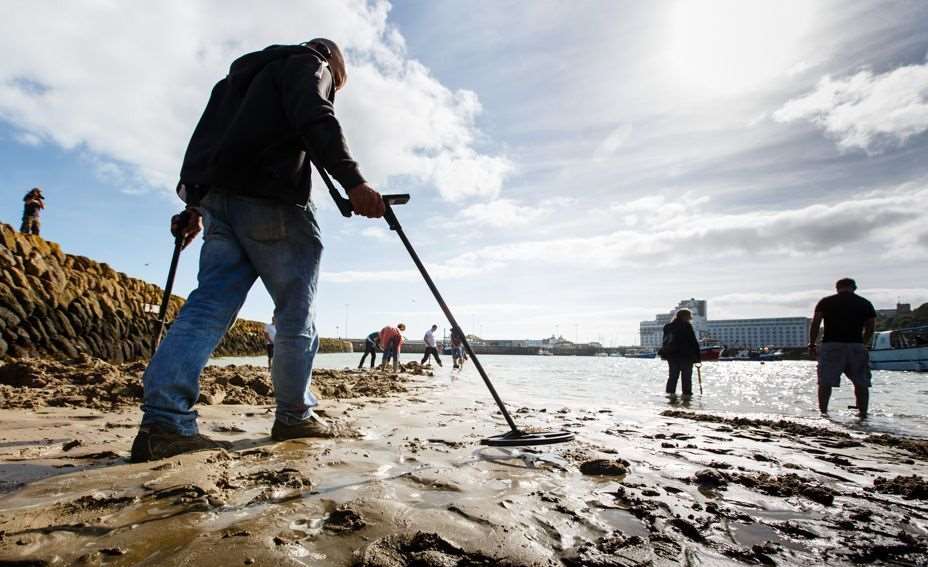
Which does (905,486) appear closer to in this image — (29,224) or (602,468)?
(602,468)

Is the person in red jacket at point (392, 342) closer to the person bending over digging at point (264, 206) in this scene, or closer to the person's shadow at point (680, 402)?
the person's shadow at point (680, 402)

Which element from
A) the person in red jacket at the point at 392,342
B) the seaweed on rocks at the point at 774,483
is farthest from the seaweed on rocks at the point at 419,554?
the person in red jacket at the point at 392,342

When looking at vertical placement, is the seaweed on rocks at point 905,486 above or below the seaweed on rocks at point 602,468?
below

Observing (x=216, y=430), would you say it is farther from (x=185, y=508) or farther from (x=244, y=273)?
(x=185, y=508)

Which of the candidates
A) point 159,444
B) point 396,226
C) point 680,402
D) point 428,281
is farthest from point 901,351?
point 159,444

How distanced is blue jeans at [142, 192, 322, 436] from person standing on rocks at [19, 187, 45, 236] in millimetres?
20183

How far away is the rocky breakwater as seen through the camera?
15.2 metres

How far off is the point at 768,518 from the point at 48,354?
20.6 metres

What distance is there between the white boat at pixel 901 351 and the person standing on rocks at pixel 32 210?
3993 cm

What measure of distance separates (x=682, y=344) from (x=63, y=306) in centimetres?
2127

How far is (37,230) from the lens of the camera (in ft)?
59.6

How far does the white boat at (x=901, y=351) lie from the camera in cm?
2633

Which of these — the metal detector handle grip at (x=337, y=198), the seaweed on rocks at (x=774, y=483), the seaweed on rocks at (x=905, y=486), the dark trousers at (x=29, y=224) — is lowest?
the seaweed on rocks at (x=905, y=486)

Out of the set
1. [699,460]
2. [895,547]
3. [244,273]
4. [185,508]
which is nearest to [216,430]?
[244,273]
